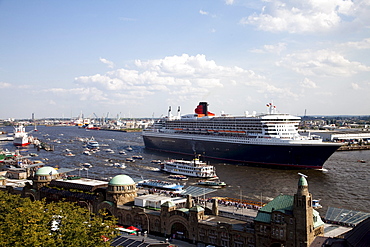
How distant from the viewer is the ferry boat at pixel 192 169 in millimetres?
82938

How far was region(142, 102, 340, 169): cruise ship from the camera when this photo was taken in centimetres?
8619

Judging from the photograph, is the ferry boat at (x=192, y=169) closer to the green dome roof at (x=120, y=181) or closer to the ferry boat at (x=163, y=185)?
the ferry boat at (x=163, y=185)

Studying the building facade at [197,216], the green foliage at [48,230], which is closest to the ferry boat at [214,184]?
the building facade at [197,216]

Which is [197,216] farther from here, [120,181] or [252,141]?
[252,141]

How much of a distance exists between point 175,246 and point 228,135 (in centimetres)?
7020

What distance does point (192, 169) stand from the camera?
85062 mm

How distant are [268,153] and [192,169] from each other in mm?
21141

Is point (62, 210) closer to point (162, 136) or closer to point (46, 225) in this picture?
point (46, 225)

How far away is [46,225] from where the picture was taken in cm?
3341

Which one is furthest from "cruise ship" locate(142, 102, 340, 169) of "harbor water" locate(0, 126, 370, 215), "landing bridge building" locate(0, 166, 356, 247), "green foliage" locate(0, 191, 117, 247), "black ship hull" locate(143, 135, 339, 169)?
"green foliage" locate(0, 191, 117, 247)

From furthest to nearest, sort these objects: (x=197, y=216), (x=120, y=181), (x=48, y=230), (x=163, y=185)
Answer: (x=163, y=185), (x=120, y=181), (x=197, y=216), (x=48, y=230)

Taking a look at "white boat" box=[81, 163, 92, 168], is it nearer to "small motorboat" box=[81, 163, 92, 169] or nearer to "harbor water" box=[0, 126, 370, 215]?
"small motorboat" box=[81, 163, 92, 169]

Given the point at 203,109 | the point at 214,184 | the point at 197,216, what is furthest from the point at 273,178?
the point at 203,109

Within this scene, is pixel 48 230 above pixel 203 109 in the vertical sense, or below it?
below
